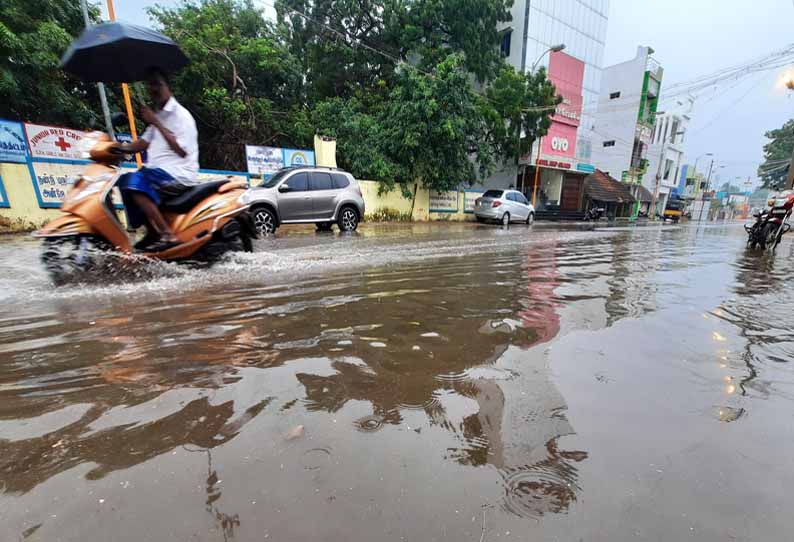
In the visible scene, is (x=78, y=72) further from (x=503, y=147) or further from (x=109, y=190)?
(x=503, y=147)

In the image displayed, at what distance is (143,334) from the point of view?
2.59 meters

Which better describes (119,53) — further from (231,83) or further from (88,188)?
(231,83)

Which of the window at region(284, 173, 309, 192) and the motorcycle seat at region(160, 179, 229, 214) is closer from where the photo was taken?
the motorcycle seat at region(160, 179, 229, 214)

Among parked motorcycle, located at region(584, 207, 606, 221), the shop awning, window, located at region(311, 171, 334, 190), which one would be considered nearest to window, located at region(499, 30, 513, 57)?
the shop awning

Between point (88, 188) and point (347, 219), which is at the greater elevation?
point (88, 188)

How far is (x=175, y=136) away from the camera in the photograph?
388cm

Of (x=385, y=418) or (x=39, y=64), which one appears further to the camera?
(x=39, y=64)

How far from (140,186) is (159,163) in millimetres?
311

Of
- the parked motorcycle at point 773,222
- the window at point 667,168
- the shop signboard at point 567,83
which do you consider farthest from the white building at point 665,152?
the parked motorcycle at point 773,222

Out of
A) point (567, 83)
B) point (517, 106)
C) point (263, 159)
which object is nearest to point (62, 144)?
point (263, 159)

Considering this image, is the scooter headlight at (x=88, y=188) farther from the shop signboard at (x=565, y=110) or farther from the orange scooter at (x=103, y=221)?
the shop signboard at (x=565, y=110)

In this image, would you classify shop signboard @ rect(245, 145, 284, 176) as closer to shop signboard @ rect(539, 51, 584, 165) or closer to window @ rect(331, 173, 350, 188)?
window @ rect(331, 173, 350, 188)

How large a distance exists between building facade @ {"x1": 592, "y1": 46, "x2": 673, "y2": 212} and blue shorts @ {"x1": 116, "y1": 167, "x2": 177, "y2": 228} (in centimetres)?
3521

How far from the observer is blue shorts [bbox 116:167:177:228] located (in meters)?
3.88
